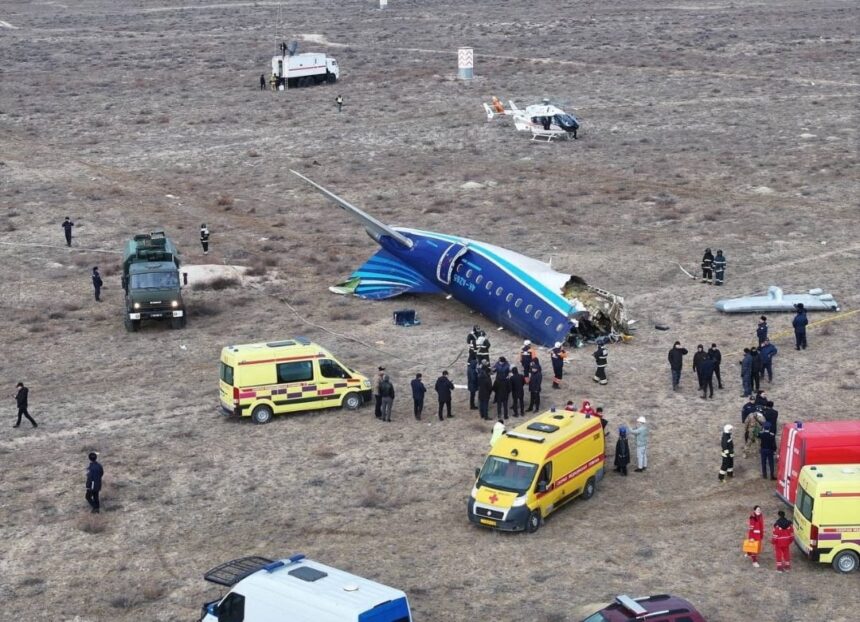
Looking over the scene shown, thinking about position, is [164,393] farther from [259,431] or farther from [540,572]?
[540,572]

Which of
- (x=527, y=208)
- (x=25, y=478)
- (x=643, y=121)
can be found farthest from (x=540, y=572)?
(x=643, y=121)

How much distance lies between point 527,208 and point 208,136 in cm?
2381

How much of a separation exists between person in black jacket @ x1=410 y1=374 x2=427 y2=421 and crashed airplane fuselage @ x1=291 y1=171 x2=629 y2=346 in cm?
587

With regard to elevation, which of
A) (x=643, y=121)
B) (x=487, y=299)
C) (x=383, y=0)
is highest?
(x=383, y=0)

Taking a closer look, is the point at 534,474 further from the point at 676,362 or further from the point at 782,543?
the point at 676,362

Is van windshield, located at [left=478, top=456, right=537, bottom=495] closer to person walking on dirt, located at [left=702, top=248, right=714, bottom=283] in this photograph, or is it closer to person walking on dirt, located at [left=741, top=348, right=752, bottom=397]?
person walking on dirt, located at [left=741, top=348, right=752, bottom=397]

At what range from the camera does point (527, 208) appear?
5550 cm

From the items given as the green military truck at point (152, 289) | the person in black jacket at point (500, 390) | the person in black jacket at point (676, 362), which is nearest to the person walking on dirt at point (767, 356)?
the person in black jacket at point (676, 362)

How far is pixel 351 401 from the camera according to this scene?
33562 mm

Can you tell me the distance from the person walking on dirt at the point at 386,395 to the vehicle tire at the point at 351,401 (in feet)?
3.72

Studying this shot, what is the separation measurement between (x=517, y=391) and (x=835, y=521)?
10283mm

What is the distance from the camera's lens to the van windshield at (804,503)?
79.7 ft

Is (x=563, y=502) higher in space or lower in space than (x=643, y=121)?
lower

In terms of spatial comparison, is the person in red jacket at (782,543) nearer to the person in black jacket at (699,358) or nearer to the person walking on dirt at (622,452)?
the person walking on dirt at (622,452)
